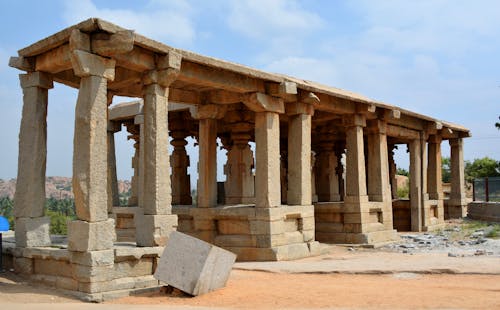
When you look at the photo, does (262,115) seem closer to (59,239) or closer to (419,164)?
(59,239)

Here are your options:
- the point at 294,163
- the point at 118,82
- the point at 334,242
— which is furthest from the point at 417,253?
the point at 118,82

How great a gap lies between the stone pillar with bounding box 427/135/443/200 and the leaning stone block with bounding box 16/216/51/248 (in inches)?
592

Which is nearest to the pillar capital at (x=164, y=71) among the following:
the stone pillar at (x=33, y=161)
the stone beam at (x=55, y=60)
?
the stone beam at (x=55, y=60)

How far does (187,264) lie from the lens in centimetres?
764

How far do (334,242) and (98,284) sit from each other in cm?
880

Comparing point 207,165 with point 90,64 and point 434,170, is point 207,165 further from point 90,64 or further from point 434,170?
point 434,170

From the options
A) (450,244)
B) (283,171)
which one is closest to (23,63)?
(450,244)

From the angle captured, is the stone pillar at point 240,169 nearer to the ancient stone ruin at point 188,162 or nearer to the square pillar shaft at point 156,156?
the ancient stone ruin at point 188,162

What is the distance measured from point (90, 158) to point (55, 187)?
8773 centimetres

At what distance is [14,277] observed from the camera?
878 centimetres

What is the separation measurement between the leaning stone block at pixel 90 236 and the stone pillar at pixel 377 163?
993 cm

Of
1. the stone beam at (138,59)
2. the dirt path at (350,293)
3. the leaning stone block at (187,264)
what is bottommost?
the dirt path at (350,293)

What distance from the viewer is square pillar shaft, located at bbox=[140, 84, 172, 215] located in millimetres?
8695

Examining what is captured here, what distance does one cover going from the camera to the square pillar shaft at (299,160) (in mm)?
12602
